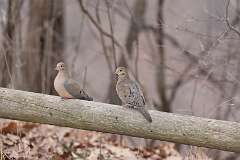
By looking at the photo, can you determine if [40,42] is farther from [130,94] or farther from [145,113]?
[145,113]

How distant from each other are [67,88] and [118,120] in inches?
21.9

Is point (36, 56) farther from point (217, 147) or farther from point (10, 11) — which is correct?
point (217, 147)

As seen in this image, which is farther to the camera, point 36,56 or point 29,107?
point 36,56

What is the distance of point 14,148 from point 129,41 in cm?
A: 596

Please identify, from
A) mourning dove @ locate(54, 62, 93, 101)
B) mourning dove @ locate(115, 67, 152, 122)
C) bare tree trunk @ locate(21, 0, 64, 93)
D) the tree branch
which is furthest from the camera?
bare tree trunk @ locate(21, 0, 64, 93)

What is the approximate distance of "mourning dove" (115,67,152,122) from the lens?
4.80m

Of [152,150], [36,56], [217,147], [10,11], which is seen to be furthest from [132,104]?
[36,56]

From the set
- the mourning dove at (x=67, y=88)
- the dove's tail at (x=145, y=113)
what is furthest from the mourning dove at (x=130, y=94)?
the mourning dove at (x=67, y=88)

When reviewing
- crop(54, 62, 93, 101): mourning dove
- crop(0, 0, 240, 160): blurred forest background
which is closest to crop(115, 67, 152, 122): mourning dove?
crop(54, 62, 93, 101): mourning dove

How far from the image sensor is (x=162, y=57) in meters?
11.8

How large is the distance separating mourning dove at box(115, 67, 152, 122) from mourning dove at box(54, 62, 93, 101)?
0.30m

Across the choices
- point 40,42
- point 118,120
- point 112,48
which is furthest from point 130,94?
point 40,42

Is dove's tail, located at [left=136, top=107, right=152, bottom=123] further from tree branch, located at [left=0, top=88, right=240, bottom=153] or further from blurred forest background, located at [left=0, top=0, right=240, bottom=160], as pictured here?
blurred forest background, located at [left=0, top=0, right=240, bottom=160]

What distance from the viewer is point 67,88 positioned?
199 inches
